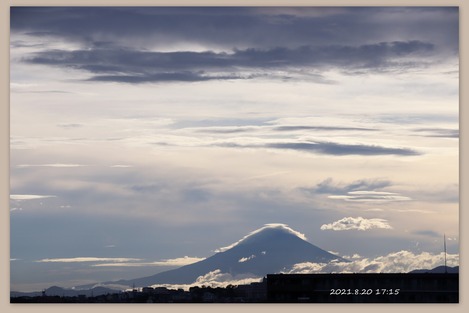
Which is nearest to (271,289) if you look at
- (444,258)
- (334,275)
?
(334,275)

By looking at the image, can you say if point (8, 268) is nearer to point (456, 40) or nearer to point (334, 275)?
point (334, 275)

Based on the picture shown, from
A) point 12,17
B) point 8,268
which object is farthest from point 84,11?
point 8,268

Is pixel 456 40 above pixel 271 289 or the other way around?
above

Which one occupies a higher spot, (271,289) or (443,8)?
(443,8)

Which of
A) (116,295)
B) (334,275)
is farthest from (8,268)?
(334,275)

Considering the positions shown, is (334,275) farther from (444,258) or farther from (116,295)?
(116,295)

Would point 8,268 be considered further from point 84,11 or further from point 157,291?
point 84,11
